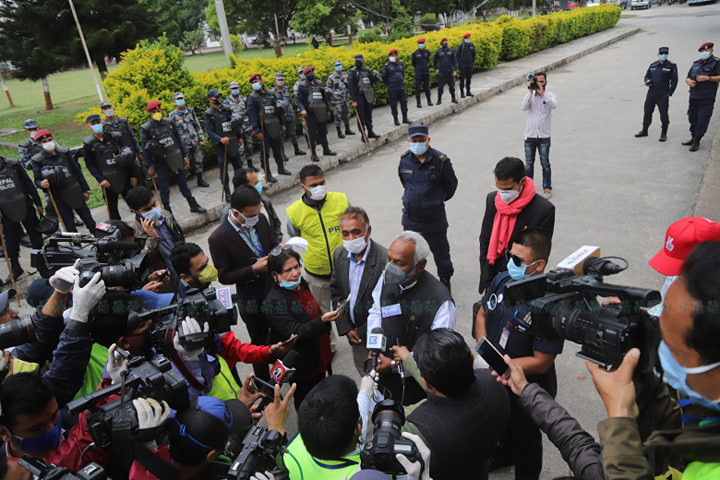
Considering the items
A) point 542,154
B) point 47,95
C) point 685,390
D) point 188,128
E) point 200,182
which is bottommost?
point 200,182

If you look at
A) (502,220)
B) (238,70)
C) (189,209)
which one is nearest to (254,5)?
(238,70)

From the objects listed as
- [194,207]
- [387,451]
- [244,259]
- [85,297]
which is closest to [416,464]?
[387,451]

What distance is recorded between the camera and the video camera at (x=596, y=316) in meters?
1.62

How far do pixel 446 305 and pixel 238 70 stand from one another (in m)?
9.65

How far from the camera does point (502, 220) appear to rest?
13.0 feet

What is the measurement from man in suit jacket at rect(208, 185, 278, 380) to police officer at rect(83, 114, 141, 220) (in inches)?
160

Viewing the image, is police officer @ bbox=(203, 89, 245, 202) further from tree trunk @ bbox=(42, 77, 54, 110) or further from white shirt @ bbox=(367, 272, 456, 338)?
tree trunk @ bbox=(42, 77, 54, 110)

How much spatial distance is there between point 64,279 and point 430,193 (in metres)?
3.38

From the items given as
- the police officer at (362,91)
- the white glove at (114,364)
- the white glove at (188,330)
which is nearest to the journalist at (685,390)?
the white glove at (188,330)

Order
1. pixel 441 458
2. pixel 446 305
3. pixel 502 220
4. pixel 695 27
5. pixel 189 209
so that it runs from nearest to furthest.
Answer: pixel 441 458
pixel 446 305
pixel 502 220
pixel 189 209
pixel 695 27

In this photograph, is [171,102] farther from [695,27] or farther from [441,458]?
[695,27]

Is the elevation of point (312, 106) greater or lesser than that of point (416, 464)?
greater

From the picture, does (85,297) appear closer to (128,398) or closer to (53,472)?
(128,398)

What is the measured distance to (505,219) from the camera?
12.9ft
